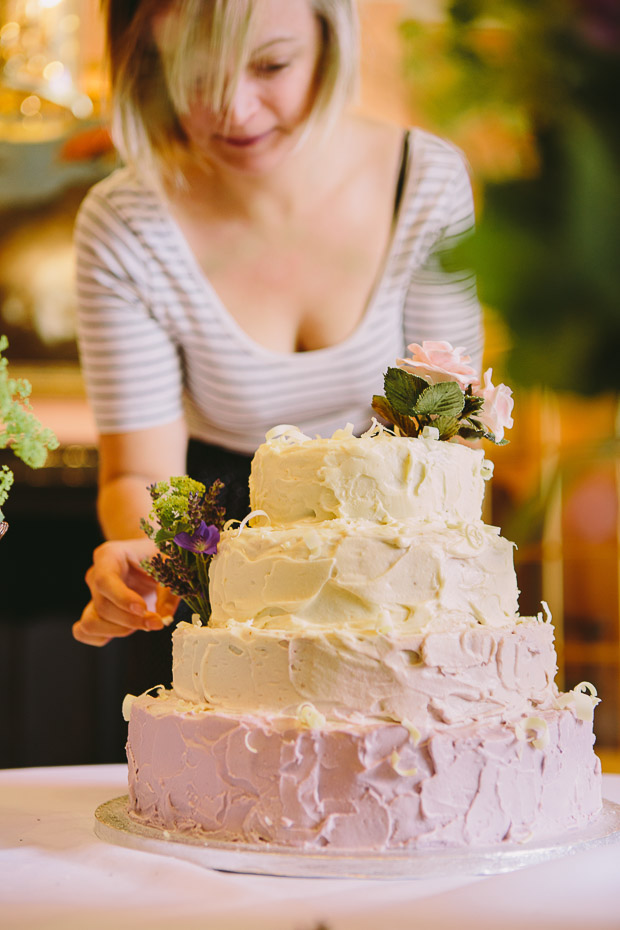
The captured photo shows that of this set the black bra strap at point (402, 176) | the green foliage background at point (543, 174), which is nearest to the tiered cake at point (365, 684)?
the green foliage background at point (543, 174)

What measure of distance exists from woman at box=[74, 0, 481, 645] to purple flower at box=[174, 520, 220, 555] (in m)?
0.59

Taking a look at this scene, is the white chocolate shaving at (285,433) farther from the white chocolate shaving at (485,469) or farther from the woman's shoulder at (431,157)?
the woman's shoulder at (431,157)

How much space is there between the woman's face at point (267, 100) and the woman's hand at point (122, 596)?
3.49 ft

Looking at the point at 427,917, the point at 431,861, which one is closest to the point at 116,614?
the point at 431,861

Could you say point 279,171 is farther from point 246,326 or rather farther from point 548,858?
point 548,858

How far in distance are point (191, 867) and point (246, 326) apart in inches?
58.5

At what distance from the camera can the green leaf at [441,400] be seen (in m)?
1.39

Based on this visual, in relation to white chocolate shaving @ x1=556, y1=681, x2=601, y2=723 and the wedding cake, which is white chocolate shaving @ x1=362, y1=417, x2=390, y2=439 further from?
white chocolate shaving @ x1=556, y1=681, x2=601, y2=723

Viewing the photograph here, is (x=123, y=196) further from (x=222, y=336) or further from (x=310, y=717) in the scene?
(x=310, y=717)

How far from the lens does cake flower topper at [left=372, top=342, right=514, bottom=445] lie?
4.60ft

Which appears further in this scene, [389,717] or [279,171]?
[279,171]

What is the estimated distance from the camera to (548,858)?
1204 mm

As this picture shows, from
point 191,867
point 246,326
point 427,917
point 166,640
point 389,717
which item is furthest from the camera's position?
point 246,326

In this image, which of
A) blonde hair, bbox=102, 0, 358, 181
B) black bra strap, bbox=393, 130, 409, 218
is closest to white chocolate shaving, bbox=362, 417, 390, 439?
black bra strap, bbox=393, 130, 409, 218
